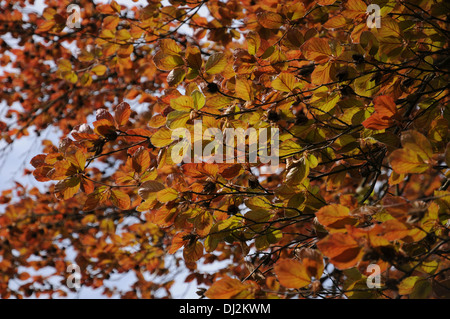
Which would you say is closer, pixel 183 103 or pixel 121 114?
pixel 183 103

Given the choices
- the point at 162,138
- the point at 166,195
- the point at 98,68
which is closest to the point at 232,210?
the point at 166,195

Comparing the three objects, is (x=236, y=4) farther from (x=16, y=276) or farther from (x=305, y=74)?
(x=16, y=276)

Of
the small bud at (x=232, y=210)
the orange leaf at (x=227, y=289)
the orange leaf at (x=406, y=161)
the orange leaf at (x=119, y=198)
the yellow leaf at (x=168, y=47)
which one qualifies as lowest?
the orange leaf at (x=119, y=198)

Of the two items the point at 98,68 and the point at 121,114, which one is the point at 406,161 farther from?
the point at 98,68

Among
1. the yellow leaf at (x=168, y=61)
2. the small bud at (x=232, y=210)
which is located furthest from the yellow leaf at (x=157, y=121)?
the small bud at (x=232, y=210)

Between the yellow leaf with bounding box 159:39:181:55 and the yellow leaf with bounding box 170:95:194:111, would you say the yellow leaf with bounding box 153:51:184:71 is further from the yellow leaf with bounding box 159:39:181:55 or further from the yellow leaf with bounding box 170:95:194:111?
the yellow leaf with bounding box 170:95:194:111

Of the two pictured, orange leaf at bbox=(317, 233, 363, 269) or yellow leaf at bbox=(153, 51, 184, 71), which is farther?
yellow leaf at bbox=(153, 51, 184, 71)

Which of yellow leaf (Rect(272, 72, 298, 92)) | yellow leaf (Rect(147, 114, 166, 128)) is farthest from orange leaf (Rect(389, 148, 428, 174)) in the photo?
yellow leaf (Rect(147, 114, 166, 128))

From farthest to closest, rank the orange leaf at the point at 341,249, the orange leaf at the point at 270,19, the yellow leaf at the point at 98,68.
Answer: the yellow leaf at the point at 98,68 < the orange leaf at the point at 270,19 < the orange leaf at the point at 341,249

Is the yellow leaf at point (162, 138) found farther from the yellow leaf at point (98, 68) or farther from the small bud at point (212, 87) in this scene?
the yellow leaf at point (98, 68)

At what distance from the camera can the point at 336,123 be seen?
1.57 m
